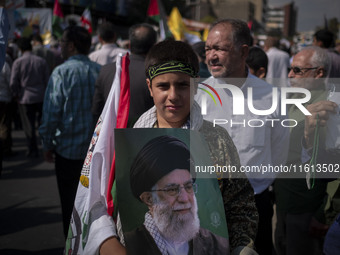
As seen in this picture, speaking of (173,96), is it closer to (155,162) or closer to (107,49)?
(155,162)

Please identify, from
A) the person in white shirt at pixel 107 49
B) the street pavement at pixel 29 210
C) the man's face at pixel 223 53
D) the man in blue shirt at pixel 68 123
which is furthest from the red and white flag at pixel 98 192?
the person in white shirt at pixel 107 49

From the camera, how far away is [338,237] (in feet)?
6.05

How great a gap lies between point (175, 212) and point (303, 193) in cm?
165

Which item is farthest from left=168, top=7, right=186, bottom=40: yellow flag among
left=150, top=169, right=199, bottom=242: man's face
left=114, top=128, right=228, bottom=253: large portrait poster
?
left=150, top=169, right=199, bottom=242: man's face

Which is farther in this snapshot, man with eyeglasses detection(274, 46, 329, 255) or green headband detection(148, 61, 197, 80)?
man with eyeglasses detection(274, 46, 329, 255)

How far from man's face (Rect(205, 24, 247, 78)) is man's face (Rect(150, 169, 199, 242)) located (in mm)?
1475

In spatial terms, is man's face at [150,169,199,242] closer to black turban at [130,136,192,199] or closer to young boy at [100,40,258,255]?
black turban at [130,136,192,199]

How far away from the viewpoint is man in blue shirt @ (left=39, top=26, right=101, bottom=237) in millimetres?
3559

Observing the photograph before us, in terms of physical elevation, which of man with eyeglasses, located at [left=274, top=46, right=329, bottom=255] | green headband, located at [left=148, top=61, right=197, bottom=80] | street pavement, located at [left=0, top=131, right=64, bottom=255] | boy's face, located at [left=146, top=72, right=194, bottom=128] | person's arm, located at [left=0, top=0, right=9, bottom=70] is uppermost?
person's arm, located at [left=0, top=0, right=9, bottom=70]

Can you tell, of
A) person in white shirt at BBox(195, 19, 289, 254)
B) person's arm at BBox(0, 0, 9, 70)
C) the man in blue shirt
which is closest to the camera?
person in white shirt at BBox(195, 19, 289, 254)

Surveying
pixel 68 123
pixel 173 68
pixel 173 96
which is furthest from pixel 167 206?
pixel 68 123

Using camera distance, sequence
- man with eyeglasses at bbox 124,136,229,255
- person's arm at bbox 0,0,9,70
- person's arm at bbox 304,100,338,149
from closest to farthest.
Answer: man with eyeglasses at bbox 124,136,229,255, person's arm at bbox 304,100,338,149, person's arm at bbox 0,0,9,70

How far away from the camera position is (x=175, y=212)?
4.71 ft

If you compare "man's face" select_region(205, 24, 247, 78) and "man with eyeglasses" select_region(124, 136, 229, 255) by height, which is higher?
"man's face" select_region(205, 24, 247, 78)
